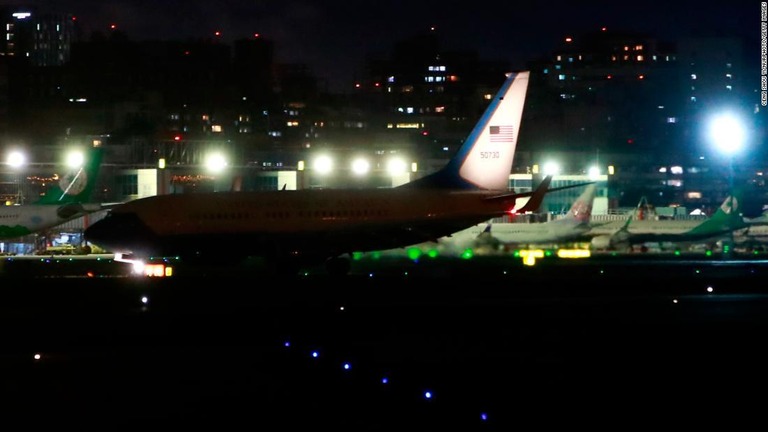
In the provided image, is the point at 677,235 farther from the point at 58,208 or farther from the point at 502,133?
the point at 58,208

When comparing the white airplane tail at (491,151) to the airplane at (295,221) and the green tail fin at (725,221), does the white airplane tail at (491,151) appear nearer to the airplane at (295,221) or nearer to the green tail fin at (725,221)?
the airplane at (295,221)

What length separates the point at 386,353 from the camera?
25.8 m

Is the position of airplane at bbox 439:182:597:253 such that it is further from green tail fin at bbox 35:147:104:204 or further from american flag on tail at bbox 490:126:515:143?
green tail fin at bbox 35:147:104:204

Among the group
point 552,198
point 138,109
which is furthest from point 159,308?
point 138,109

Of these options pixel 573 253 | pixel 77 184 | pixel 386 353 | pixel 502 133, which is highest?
pixel 502 133

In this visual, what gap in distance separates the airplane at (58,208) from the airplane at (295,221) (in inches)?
963

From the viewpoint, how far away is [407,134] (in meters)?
182

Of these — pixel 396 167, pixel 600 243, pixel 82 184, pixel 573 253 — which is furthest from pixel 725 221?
pixel 82 184

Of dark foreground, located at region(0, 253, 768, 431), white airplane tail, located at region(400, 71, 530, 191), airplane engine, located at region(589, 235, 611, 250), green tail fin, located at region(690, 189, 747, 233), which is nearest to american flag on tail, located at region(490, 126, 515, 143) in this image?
white airplane tail, located at region(400, 71, 530, 191)

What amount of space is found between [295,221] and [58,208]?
Result: 33319 mm

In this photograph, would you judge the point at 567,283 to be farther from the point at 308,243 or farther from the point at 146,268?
the point at 146,268

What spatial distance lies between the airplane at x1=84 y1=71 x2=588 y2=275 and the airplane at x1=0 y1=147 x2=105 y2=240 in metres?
24.5

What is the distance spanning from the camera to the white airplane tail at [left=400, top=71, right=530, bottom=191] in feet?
184

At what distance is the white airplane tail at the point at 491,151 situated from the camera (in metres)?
56.0
